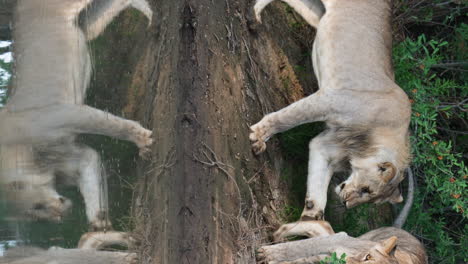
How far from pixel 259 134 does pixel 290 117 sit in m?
0.32

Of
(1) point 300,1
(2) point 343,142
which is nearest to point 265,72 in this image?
(1) point 300,1

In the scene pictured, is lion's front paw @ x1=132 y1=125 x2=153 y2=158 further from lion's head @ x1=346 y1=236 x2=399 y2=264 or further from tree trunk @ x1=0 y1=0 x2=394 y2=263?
lion's head @ x1=346 y1=236 x2=399 y2=264

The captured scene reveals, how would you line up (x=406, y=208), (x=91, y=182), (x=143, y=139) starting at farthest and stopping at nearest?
(x=406, y=208)
(x=143, y=139)
(x=91, y=182)

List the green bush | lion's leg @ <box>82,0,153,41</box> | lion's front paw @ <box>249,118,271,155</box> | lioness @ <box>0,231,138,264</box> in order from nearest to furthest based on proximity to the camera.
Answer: lioness @ <box>0,231,138,264</box>
lion's leg @ <box>82,0,153,41</box>
lion's front paw @ <box>249,118,271,155</box>
the green bush

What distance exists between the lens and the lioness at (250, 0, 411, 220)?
5258 mm

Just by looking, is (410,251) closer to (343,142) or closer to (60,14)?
(343,142)

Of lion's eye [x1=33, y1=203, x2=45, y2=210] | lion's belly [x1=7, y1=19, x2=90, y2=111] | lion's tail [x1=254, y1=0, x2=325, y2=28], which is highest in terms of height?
lion's tail [x1=254, y1=0, x2=325, y2=28]

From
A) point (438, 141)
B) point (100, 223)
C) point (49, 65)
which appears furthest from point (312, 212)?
point (49, 65)

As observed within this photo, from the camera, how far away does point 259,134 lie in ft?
17.8

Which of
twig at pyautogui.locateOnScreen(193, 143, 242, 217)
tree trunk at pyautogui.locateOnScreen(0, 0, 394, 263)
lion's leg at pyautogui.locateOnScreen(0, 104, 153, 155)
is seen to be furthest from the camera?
twig at pyautogui.locateOnScreen(193, 143, 242, 217)

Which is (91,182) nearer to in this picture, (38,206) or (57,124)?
(57,124)

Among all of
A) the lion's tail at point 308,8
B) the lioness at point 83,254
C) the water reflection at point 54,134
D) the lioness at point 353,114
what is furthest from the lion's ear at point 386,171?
the water reflection at point 54,134

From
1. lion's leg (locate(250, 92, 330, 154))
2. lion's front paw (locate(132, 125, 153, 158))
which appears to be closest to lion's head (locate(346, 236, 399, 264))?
lion's leg (locate(250, 92, 330, 154))

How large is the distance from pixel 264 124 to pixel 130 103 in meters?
2.35
